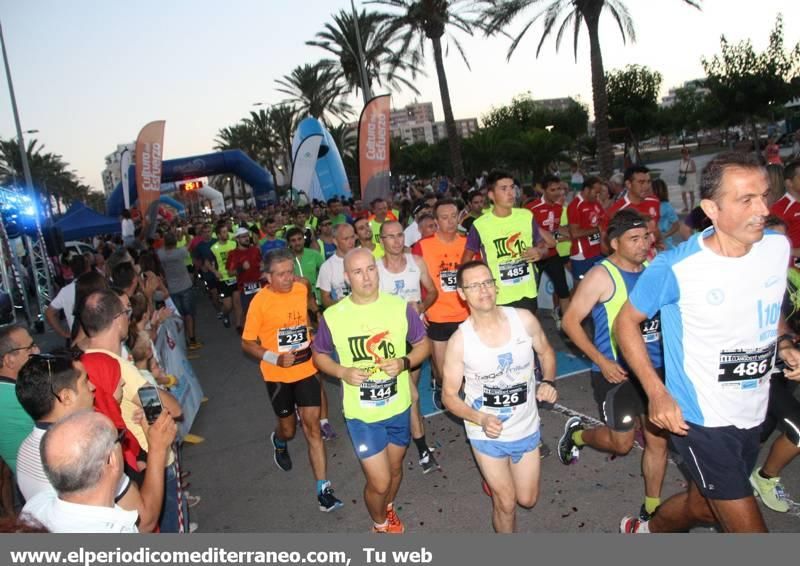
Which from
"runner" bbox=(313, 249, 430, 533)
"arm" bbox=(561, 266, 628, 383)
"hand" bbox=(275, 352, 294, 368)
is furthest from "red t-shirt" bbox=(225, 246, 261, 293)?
"arm" bbox=(561, 266, 628, 383)

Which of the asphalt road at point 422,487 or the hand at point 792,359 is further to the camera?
the asphalt road at point 422,487

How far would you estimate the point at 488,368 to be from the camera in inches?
138

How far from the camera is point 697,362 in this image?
288cm

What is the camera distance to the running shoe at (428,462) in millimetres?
5203

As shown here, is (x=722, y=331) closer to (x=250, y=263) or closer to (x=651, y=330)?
(x=651, y=330)

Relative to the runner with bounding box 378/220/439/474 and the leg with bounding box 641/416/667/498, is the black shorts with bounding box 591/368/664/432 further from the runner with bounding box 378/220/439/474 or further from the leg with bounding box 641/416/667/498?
the runner with bounding box 378/220/439/474

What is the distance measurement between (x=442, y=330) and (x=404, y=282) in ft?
2.22

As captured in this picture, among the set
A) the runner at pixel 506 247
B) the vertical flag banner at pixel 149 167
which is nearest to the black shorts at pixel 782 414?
the runner at pixel 506 247

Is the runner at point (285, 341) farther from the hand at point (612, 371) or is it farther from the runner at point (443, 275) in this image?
the hand at point (612, 371)

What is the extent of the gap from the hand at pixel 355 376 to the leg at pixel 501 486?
83 centimetres

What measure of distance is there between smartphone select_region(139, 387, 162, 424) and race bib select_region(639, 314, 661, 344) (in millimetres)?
3055

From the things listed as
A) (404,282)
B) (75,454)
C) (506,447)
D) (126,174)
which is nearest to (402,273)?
(404,282)

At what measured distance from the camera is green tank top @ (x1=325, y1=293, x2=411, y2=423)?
3990 mm

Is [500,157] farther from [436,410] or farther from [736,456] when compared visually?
[736,456]
